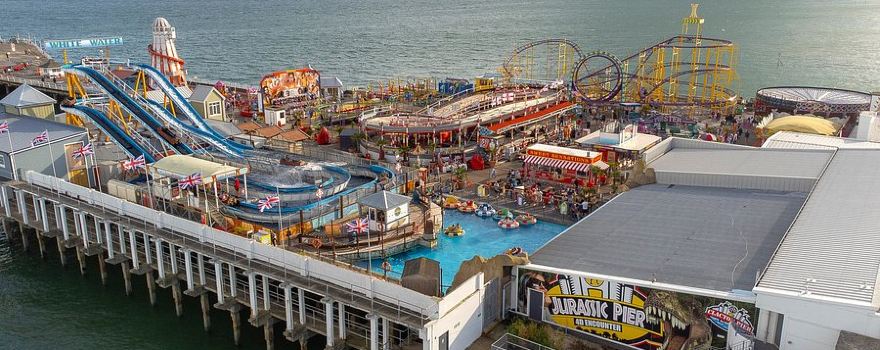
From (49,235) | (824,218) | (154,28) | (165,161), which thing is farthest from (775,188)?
(154,28)

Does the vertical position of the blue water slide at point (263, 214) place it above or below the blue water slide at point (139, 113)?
below

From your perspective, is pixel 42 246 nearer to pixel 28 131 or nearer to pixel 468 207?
pixel 28 131

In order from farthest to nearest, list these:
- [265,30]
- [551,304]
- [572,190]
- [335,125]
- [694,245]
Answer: [265,30]
[335,125]
[572,190]
[694,245]
[551,304]

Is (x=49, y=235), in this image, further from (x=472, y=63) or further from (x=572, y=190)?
(x=472, y=63)

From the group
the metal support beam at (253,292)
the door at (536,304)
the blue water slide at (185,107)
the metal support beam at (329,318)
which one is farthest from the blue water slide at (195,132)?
the door at (536,304)

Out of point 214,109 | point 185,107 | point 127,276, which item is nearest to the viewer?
point 127,276

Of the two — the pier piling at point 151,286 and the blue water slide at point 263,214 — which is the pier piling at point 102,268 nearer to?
the pier piling at point 151,286

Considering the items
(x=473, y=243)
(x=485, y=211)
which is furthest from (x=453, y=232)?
(x=485, y=211)
